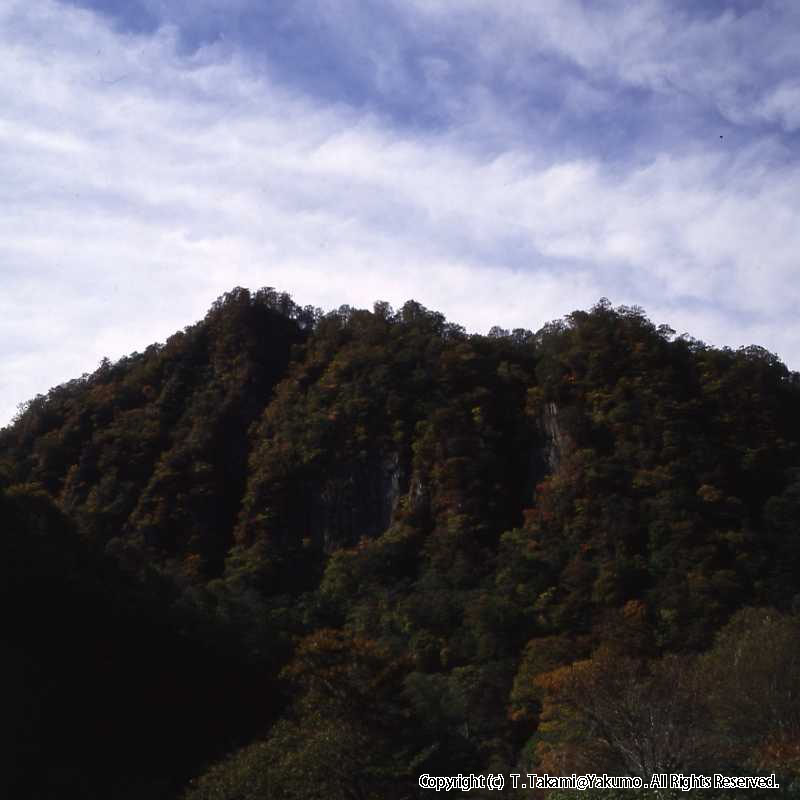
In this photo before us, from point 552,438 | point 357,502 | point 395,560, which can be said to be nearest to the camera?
point 395,560

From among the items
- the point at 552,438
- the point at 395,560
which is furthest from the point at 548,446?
the point at 395,560

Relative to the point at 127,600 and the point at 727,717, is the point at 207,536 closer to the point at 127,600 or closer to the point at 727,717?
the point at 127,600

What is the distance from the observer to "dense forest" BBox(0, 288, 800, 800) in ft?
55.8

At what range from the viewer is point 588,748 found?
51.2ft

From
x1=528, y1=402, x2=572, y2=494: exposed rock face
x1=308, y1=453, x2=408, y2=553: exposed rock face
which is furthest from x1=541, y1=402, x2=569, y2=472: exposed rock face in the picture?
x1=308, y1=453, x2=408, y2=553: exposed rock face

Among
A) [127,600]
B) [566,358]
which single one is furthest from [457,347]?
[127,600]

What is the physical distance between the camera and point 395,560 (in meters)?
40.5

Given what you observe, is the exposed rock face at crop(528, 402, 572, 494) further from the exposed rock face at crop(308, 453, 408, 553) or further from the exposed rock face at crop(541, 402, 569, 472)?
the exposed rock face at crop(308, 453, 408, 553)

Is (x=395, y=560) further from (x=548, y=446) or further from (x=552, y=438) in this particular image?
(x=552, y=438)

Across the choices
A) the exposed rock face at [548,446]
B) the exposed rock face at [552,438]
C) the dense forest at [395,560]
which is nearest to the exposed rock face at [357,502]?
the dense forest at [395,560]

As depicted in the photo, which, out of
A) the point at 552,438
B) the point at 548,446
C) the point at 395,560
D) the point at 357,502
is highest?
the point at 552,438

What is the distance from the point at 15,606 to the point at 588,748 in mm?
13810

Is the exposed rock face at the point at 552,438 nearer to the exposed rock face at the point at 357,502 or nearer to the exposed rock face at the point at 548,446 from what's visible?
the exposed rock face at the point at 548,446

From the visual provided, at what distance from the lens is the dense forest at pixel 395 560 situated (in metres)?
17.0
